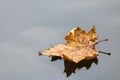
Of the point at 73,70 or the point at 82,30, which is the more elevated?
the point at 82,30

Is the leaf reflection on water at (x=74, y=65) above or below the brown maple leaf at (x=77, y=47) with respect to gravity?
below

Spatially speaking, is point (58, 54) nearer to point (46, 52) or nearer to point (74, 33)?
point (46, 52)

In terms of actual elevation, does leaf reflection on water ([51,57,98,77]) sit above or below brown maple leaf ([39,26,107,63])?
below

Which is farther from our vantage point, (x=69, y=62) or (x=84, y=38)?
(x=84, y=38)

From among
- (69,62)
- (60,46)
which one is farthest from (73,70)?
(60,46)

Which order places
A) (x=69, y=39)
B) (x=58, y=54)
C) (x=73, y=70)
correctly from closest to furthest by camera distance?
(x=73, y=70) → (x=58, y=54) → (x=69, y=39)

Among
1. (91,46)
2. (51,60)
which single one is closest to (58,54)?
(51,60)

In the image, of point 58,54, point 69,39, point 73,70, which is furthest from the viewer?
point 69,39

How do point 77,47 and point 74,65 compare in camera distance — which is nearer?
point 74,65
